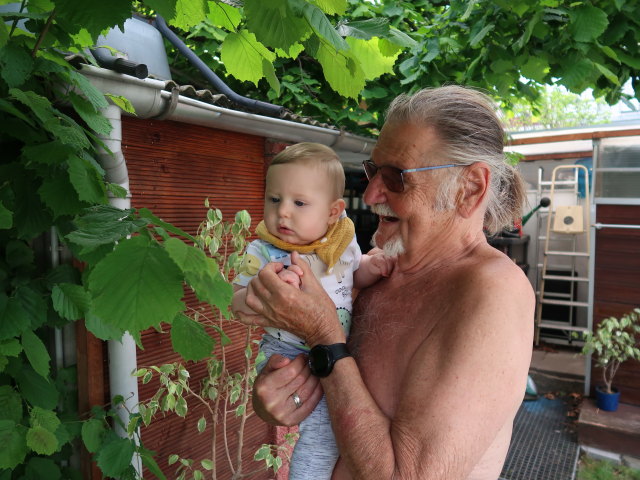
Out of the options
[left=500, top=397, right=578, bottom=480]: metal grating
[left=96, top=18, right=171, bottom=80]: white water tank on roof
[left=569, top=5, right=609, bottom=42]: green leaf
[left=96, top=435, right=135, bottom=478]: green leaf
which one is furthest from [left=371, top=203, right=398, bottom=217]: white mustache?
[left=500, top=397, right=578, bottom=480]: metal grating

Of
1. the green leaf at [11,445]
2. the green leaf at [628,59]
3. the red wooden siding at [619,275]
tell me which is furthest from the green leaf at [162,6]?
the red wooden siding at [619,275]

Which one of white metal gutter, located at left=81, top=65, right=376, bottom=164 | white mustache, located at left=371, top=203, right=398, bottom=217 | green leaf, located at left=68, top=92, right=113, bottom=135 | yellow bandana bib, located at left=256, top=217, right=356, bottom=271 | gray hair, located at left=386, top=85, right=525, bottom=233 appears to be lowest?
yellow bandana bib, located at left=256, top=217, right=356, bottom=271

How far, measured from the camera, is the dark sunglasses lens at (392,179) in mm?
1396

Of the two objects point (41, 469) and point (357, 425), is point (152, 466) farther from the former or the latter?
point (357, 425)

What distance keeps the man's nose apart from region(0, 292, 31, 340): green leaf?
54.1 inches

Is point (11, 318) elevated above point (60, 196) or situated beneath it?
situated beneath

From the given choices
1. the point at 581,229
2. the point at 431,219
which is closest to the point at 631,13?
the point at 431,219

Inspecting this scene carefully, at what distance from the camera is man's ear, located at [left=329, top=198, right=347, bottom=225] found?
1.71m

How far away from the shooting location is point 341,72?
1.38 meters

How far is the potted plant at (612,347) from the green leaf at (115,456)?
5681 mm

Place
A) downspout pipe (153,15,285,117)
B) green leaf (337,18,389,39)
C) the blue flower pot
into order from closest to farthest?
green leaf (337,18,389,39) → downspout pipe (153,15,285,117) → the blue flower pot

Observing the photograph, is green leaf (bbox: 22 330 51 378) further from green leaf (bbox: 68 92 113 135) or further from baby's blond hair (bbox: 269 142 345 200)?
baby's blond hair (bbox: 269 142 345 200)

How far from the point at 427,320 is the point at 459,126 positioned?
21.4 inches

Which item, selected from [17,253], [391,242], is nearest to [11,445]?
[17,253]
